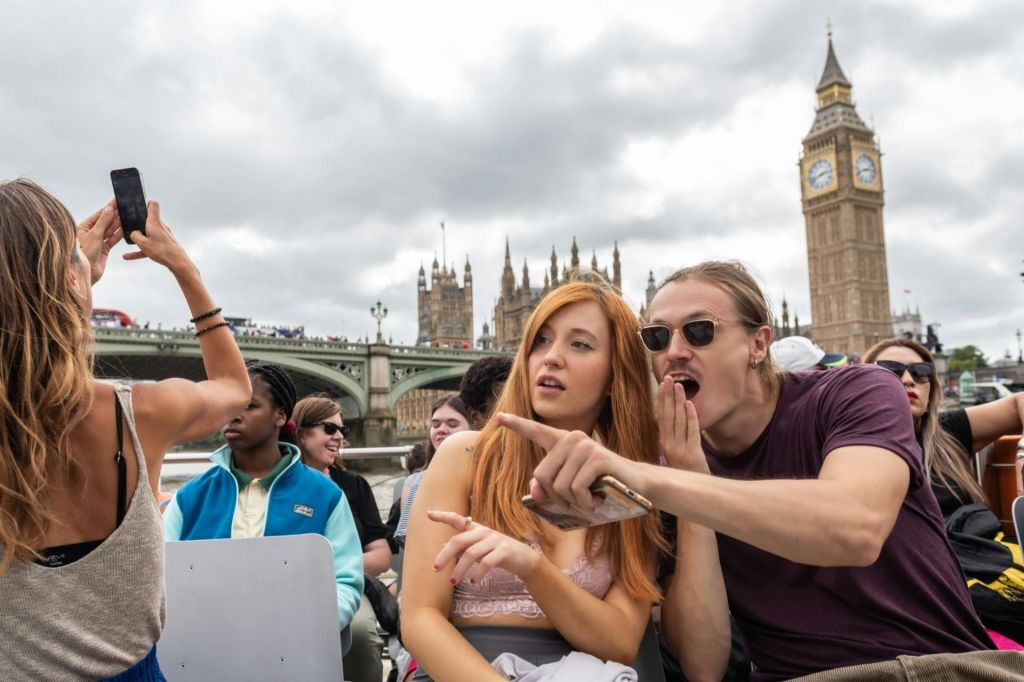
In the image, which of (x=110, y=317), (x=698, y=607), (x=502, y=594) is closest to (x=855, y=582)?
Result: (x=698, y=607)

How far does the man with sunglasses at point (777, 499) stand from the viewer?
1.28 m

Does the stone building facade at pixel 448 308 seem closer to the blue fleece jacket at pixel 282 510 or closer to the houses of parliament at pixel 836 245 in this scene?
the houses of parliament at pixel 836 245

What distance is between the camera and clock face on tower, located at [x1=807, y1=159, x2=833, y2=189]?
68.2m

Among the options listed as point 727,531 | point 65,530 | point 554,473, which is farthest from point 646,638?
point 65,530

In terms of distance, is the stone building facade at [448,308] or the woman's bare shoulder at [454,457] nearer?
the woman's bare shoulder at [454,457]

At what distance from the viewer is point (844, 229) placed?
2633 inches

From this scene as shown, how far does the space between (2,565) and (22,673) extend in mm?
221

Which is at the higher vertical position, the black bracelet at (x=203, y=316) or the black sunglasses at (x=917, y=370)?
the black bracelet at (x=203, y=316)

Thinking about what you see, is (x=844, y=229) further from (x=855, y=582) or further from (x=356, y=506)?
(x=855, y=582)

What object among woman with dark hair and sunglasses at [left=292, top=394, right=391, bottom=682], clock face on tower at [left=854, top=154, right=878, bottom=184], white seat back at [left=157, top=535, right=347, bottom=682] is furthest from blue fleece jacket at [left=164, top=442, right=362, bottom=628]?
clock face on tower at [left=854, top=154, right=878, bottom=184]

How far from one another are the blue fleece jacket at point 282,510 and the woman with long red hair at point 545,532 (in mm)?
950

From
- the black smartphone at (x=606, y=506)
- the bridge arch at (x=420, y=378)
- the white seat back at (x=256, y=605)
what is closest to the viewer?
the black smartphone at (x=606, y=506)

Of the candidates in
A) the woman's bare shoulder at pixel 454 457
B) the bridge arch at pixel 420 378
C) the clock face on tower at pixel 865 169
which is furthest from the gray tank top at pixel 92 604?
the clock face on tower at pixel 865 169

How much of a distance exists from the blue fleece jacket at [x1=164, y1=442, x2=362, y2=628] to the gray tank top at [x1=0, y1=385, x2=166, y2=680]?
3.61 ft
